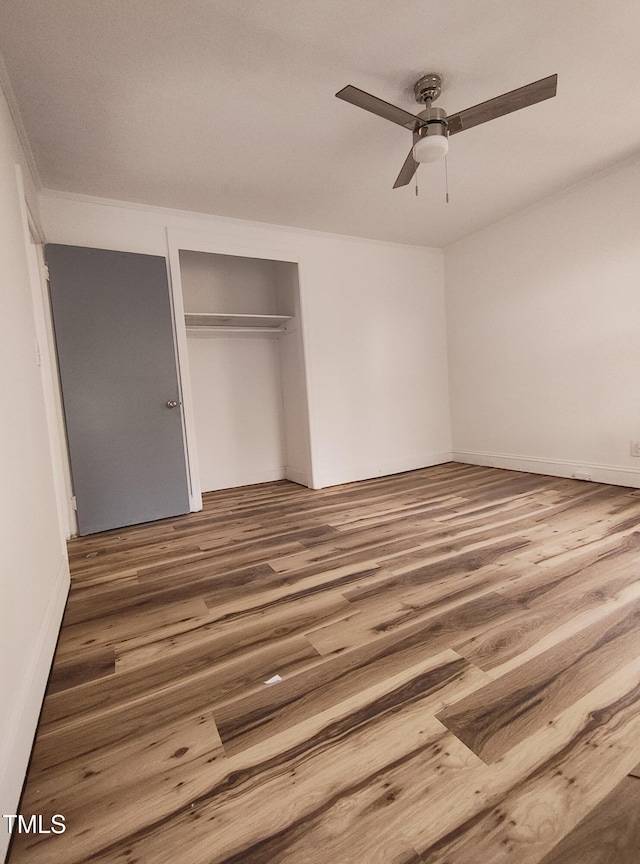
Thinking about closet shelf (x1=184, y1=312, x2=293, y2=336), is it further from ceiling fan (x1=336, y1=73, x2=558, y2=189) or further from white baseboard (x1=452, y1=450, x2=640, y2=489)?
white baseboard (x1=452, y1=450, x2=640, y2=489)

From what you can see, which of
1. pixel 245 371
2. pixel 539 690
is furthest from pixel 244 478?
pixel 539 690

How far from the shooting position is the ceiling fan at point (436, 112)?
183 cm

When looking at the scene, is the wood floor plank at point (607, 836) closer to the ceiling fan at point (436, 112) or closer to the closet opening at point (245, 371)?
the ceiling fan at point (436, 112)

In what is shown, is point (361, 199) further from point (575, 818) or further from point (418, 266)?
point (575, 818)

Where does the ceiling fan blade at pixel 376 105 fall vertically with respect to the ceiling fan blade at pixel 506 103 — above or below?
below

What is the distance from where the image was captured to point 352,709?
1154mm

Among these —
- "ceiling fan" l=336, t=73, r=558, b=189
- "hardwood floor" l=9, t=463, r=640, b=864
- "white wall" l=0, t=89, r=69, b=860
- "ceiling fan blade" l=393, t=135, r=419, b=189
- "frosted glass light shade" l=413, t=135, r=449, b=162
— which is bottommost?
"hardwood floor" l=9, t=463, r=640, b=864

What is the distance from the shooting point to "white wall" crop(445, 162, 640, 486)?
3166mm

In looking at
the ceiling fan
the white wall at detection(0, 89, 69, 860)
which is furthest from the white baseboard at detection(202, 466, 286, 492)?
the ceiling fan

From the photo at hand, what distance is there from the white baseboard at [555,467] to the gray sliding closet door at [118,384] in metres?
3.30

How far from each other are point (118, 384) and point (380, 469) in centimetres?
276

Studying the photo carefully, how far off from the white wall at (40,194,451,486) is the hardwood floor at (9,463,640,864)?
193cm

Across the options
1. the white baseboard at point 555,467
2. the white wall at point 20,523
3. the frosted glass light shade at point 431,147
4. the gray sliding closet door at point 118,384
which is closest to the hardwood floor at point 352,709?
the white wall at point 20,523

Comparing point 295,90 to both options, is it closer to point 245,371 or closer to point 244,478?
point 245,371
